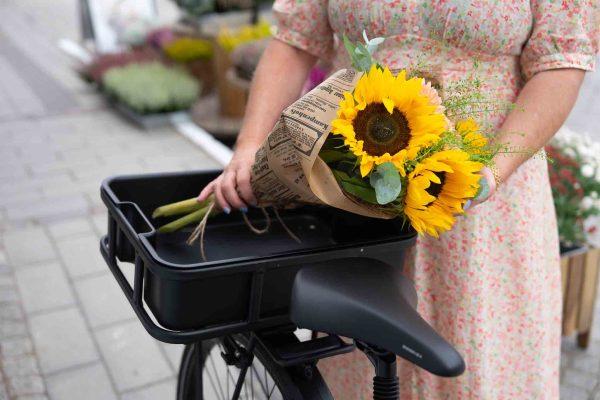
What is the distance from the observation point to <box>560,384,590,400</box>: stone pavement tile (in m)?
2.83

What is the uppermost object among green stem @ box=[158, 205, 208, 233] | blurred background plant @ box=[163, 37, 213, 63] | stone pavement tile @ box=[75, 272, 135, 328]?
green stem @ box=[158, 205, 208, 233]

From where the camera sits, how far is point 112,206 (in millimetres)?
1371

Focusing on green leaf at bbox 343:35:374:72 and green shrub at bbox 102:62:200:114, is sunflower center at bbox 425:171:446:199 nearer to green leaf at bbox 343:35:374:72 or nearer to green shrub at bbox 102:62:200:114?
green leaf at bbox 343:35:374:72

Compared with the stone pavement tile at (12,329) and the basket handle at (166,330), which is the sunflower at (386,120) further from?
the stone pavement tile at (12,329)

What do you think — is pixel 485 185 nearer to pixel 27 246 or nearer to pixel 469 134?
pixel 469 134

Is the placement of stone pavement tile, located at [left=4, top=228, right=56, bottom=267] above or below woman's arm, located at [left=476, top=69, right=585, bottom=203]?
below

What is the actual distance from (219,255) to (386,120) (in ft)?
1.68

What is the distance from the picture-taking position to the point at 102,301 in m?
3.40

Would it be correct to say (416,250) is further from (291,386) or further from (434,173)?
(434,173)

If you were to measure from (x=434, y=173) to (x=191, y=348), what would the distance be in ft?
3.40

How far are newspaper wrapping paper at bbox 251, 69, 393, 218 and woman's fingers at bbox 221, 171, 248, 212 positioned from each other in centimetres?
15

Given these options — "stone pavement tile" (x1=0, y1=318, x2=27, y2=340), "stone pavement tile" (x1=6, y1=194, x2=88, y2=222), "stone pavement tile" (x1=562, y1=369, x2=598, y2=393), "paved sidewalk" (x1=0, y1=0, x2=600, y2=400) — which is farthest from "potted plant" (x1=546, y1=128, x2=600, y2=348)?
"stone pavement tile" (x1=6, y1=194, x2=88, y2=222)

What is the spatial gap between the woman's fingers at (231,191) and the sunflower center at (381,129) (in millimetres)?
366

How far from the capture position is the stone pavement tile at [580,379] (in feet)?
9.48
